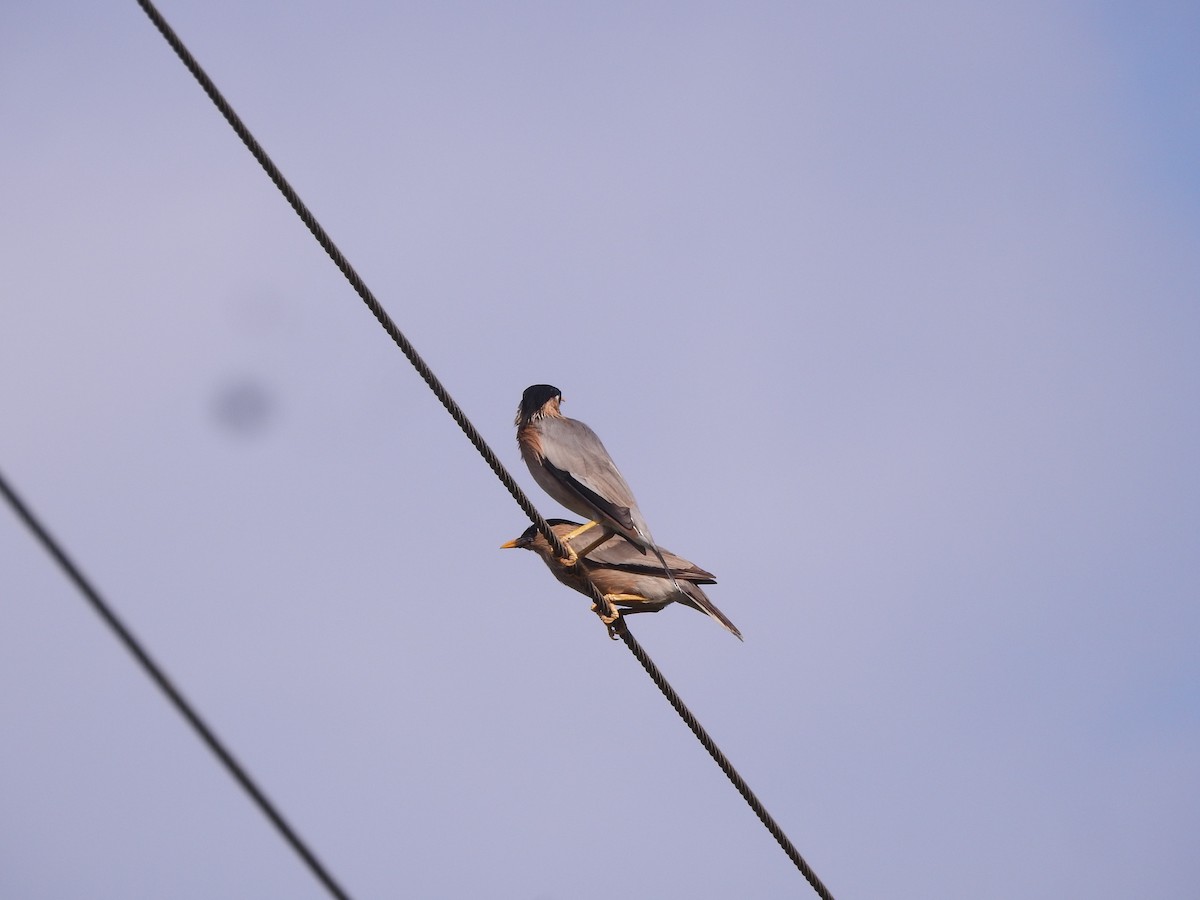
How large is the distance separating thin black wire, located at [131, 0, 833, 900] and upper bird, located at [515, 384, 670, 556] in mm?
1199

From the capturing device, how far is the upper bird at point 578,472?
776 cm

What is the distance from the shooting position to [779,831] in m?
5.46

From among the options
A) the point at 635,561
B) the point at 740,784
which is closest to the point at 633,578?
the point at 635,561

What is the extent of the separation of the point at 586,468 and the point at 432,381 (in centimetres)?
322

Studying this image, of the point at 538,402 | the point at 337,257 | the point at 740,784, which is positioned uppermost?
the point at 337,257

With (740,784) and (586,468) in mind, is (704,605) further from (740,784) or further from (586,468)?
(740,784)

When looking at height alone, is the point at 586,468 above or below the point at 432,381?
below

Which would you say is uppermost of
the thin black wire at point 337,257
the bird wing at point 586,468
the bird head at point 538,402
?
the thin black wire at point 337,257

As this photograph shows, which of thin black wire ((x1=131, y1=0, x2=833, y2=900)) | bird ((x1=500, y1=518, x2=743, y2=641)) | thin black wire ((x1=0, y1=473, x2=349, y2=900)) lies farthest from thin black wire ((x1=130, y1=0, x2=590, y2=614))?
bird ((x1=500, y1=518, x2=743, y2=641))

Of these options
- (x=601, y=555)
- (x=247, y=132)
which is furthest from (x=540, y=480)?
(x=247, y=132)

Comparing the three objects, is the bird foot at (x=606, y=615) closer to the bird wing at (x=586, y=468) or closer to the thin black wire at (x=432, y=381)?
the bird wing at (x=586, y=468)

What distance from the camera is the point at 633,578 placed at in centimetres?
830

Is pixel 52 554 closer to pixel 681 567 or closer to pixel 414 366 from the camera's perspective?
pixel 414 366

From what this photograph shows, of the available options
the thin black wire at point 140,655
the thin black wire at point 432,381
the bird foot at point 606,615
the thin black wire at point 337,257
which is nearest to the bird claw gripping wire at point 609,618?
the bird foot at point 606,615
